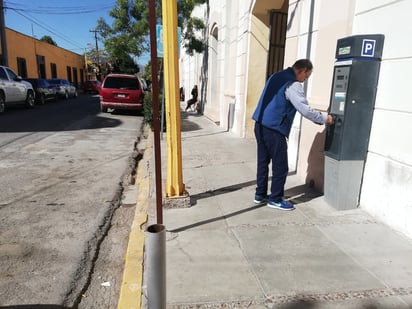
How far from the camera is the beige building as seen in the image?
11.5 feet

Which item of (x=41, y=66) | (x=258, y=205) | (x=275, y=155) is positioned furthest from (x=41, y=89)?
(x=275, y=155)

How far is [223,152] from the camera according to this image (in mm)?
7746

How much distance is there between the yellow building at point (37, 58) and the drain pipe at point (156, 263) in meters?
30.4

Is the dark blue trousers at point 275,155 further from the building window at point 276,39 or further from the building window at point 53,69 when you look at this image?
the building window at point 53,69

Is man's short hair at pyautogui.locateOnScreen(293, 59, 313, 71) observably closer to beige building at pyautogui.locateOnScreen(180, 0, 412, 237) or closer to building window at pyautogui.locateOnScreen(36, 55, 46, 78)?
beige building at pyautogui.locateOnScreen(180, 0, 412, 237)

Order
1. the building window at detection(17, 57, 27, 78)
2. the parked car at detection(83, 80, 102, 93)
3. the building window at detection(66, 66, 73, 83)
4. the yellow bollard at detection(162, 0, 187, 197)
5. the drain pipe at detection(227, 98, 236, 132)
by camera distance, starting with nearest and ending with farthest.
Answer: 1. the yellow bollard at detection(162, 0, 187, 197)
2. the drain pipe at detection(227, 98, 236, 132)
3. the building window at detection(17, 57, 27, 78)
4. the parked car at detection(83, 80, 102, 93)
5. the building window at detection(66, 66, 73, 83)

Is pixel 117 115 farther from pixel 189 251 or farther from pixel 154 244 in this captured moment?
pixel 154 244

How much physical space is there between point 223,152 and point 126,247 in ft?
14.4

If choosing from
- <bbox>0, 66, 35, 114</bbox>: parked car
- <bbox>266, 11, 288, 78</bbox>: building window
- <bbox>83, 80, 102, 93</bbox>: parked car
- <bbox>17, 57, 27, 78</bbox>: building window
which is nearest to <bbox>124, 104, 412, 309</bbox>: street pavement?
<bbox>266, 11, 288, 78</bbox>: building window

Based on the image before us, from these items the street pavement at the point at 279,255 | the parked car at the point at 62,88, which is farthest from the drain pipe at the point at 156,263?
the parked car at the point at 62,88

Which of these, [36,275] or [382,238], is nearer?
[36,275]

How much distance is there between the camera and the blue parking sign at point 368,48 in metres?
3.73

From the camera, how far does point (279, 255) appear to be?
3.18m

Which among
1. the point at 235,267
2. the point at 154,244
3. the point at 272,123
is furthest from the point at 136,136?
the point at 154,244
